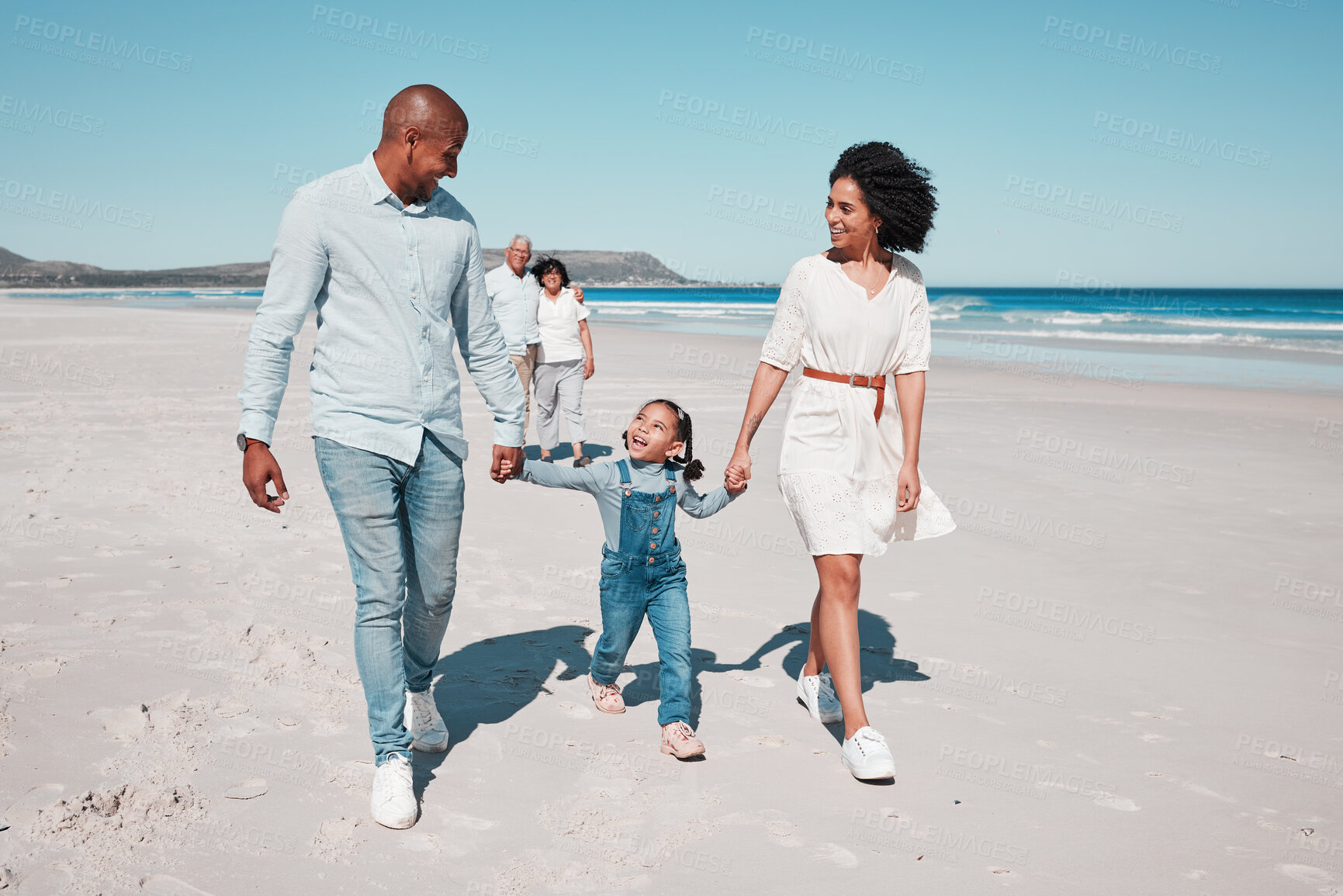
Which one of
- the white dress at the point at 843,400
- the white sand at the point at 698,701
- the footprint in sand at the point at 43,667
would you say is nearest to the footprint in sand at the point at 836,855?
the white sand at the point at 698,701

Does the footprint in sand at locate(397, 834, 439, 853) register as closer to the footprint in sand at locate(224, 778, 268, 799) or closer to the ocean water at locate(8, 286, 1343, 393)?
the footprint in sand at locate(224, 778, 268, 799)

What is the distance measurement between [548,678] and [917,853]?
1753 mm

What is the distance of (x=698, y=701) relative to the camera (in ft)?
12.5

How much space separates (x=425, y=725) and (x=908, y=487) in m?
1.92

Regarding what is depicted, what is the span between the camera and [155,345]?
746 inches

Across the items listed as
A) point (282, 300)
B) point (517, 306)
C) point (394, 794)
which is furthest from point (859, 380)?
point (517, 306)

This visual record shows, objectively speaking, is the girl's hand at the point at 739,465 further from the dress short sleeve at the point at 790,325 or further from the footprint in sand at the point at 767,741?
the footprint in sand at the point at 767,741

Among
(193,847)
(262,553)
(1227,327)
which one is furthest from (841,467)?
(1227,327)

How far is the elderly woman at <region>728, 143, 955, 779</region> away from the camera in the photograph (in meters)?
3.33

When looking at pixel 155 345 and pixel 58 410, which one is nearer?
pixel 58 410

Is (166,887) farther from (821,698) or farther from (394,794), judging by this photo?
(821,698)

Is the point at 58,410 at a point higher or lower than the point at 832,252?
lower

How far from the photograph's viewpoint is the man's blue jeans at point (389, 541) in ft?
9.00

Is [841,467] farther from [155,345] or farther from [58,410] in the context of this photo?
[155,345]
